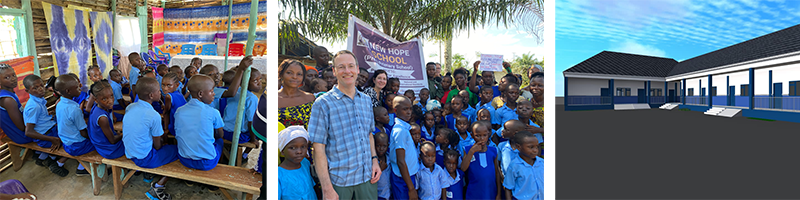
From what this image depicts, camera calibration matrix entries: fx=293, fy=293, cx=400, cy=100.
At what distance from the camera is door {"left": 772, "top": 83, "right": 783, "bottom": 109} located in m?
8.72

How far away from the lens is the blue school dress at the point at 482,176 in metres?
2.31

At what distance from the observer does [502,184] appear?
91.7 inches

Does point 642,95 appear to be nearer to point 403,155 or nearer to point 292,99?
point 403,155

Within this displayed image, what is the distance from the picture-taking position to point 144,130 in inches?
99.7

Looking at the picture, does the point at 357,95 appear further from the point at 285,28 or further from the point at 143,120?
the point at 143,120

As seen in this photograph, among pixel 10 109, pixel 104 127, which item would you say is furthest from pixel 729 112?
pixel 10 109

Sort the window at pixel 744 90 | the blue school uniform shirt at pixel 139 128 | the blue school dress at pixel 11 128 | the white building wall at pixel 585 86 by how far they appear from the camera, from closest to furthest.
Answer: the blue school uniform shirt at pixel 139 128
the blue school dress at pixel 11 128
the window at pixel 744 90
the white building wall at pixel 585 86

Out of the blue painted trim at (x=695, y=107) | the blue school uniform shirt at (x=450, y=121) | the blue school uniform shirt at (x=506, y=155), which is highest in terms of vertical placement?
the blue school uniform shirt at (x=450, y=121)

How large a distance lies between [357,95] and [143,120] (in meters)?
2.00

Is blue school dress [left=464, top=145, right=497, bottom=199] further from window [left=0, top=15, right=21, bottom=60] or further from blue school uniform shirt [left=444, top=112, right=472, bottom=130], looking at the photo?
window [left=0, top=15, right=21, bottom=60]

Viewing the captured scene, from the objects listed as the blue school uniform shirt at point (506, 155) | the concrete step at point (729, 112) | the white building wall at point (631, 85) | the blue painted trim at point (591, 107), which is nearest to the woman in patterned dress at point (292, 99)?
the blue school uniform shirt at point (506, 155)

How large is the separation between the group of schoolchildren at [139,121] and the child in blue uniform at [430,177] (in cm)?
143

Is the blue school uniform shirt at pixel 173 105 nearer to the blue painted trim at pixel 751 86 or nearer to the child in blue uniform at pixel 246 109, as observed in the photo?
the child in blue uniform at pixel 246 109

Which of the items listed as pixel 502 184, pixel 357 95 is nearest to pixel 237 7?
pixel 357 95
